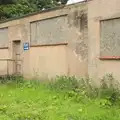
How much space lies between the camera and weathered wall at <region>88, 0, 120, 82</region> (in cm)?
1193

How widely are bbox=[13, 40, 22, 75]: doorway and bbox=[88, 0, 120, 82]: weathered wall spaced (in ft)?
22.1

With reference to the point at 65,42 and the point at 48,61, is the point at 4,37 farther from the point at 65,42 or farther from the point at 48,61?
the point at 65,42

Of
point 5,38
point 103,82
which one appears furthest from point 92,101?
point 5,38

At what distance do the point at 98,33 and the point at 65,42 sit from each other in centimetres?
261

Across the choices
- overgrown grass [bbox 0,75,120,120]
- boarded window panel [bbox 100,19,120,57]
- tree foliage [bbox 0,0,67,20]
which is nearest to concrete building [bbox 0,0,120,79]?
boarded window panel [bbox 100,19,120,57]

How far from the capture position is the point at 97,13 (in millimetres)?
12797

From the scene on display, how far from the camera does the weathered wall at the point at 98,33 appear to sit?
1193 centimetres

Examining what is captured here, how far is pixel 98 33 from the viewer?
41.7 ft

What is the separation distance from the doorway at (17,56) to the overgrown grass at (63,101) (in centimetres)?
369

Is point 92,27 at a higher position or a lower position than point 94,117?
higher

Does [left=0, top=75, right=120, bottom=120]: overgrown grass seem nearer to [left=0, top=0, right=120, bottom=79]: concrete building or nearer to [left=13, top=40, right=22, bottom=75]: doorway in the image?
[left=0, top=0, right=120, bottom=79]: concrete building

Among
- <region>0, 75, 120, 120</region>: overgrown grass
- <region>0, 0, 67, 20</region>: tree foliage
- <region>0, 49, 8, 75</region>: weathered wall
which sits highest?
<region>0, 0, 67, 20</region>: tree foliage

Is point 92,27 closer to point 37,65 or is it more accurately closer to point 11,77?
point 37,65

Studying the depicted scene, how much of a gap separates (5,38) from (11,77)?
10.3 feet
